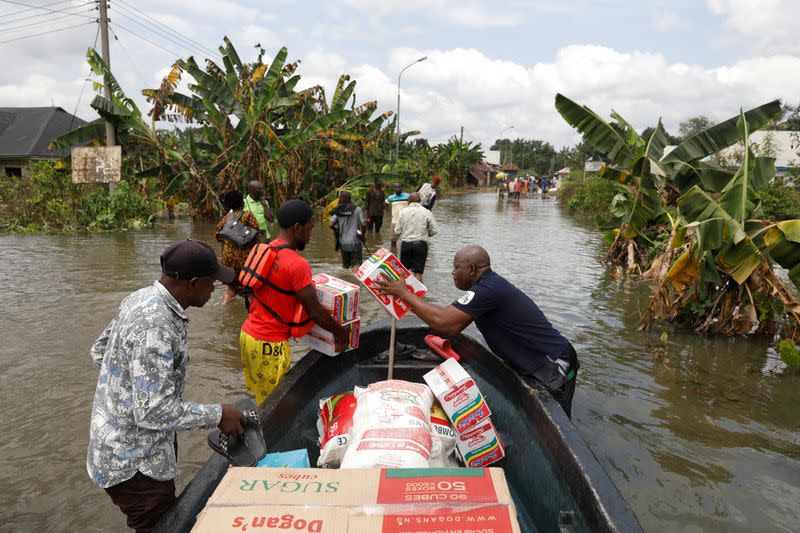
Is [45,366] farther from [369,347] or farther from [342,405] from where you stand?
[342,405]

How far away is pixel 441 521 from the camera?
1590mm

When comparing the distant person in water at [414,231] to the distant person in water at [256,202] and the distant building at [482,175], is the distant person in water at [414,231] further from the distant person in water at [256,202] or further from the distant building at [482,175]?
the distant building at [482,175]

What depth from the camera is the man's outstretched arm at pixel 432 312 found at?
3.32m

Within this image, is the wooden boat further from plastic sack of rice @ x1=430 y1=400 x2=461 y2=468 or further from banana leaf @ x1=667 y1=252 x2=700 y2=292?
banana leaf @ x1=667 y1=252 x2=700 y2=292

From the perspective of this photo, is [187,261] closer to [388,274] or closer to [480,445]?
[388,274]

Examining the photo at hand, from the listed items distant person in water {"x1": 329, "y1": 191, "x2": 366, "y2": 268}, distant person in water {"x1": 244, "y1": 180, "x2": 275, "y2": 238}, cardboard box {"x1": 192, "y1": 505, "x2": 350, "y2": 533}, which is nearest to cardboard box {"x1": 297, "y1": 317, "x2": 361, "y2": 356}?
cardboard box {"x1": 192, "y1": 505, "x2": 350, "y2": 533}

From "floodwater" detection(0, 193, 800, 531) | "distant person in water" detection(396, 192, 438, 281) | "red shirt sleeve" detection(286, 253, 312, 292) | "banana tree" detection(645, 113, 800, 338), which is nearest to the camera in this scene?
"red shirt sleeve" detection(286, 253, 312, 292)

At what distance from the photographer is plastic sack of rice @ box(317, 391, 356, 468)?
2611 millimetres

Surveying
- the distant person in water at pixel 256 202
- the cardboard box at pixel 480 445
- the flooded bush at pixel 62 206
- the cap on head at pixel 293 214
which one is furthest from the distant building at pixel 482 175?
the cardboard box at pixel 480 445

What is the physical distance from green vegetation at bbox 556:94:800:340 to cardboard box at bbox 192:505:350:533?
223 inches

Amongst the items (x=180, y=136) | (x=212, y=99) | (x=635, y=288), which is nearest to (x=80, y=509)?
(x=635, y=288)

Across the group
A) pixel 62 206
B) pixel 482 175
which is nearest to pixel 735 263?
pixel 62 206

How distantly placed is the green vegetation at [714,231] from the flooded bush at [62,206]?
530 inches

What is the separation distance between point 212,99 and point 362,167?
24.4 feet
